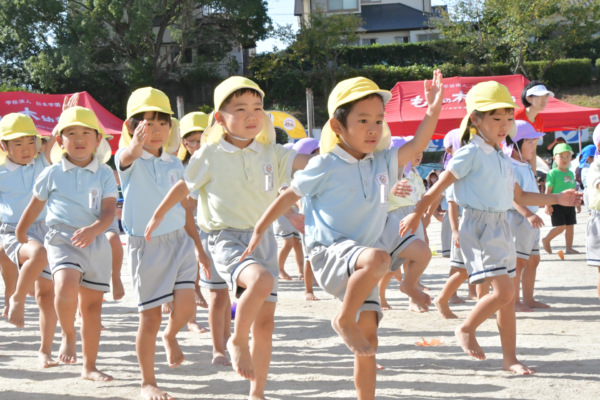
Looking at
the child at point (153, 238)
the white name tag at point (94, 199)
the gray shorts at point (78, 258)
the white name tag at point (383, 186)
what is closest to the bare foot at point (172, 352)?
the child at point (153, 238)

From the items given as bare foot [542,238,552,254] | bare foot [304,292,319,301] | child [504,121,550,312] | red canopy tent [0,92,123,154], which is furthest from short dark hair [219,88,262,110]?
red canopy tent [0,92,123,154]

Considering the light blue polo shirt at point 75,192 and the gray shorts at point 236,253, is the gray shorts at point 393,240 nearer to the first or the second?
the gray shorts at point 236,253

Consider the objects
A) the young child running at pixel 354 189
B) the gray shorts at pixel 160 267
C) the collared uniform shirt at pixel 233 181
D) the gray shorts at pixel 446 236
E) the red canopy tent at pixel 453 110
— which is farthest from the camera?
the red canopy tent at pixel 453 110

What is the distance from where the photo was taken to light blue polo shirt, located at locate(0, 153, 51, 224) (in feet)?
19.4

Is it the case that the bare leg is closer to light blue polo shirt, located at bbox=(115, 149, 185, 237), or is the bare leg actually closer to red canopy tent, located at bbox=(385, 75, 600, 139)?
light blue polo shirt, located at bbox=(115, 149, 185, 237)

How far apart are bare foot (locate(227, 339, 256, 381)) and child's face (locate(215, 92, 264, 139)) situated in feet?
4.12

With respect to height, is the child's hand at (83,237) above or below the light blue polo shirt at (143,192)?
below

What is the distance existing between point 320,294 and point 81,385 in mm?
3837

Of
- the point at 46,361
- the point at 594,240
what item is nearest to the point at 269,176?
the point at 46,361

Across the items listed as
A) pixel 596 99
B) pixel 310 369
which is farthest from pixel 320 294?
pixel 596 99

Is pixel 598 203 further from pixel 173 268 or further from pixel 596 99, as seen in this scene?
pixel 596 99

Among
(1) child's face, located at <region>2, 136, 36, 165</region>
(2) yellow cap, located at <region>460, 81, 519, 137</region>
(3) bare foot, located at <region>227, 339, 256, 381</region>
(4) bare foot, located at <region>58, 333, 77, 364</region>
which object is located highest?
(2) yellow cap, located at <region>460, 81, 519, 137</region>

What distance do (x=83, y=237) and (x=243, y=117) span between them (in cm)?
133

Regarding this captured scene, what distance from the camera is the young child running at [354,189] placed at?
3.50m
